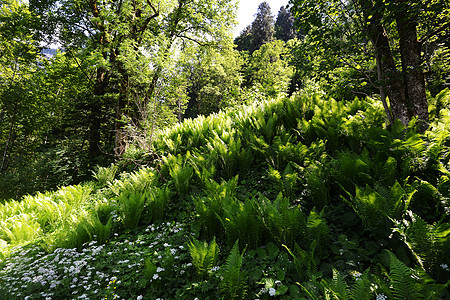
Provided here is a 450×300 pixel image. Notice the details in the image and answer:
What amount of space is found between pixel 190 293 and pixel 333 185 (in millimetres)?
2098

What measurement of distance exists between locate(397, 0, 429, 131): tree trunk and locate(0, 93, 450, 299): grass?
1.67 ft

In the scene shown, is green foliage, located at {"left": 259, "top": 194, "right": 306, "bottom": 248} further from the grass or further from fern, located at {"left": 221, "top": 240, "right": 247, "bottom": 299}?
fern, located at {"left": 221, "top": 240, "right": 247, "bottom": 299}

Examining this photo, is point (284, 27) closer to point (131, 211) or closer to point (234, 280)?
point (131, 211)

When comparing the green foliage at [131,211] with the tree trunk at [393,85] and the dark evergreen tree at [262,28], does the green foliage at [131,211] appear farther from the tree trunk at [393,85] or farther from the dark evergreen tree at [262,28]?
the dark evergreen tree at [262,28]

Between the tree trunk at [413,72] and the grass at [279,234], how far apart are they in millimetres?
510

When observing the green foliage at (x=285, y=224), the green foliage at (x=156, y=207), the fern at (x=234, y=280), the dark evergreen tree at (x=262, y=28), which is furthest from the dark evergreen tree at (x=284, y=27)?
the fern at (x=234, y=280)

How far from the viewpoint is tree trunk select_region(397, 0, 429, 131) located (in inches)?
130

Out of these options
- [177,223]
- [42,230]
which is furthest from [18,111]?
[177,223]

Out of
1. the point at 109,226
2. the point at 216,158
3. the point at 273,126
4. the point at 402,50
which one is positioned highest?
the point at 402,50

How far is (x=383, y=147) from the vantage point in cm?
269

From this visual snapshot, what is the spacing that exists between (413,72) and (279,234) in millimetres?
3381

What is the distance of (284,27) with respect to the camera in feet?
138

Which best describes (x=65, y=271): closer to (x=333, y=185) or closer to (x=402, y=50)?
(x=333, y=185)

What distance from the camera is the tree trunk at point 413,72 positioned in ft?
10.8
